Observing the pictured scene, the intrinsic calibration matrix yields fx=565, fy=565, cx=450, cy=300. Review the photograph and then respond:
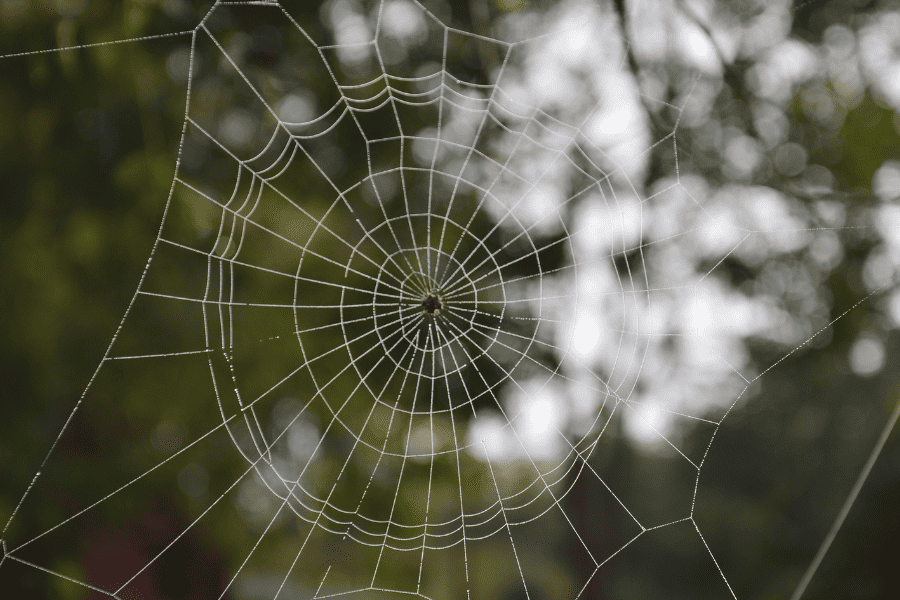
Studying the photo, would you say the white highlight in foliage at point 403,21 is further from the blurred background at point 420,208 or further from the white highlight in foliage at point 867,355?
the white highlight in foliage at point 867,355

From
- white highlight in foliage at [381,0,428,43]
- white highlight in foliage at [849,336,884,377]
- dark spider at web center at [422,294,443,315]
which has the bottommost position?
white highlight in foliage at [849,336,884,377]

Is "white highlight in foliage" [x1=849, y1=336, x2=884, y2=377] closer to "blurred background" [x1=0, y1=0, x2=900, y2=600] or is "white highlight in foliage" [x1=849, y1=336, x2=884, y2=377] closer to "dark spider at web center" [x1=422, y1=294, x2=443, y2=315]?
"blurred background" [x1=0, y1=0, x2=900, y2=600]

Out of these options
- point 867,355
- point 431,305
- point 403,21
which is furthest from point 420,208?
point 867,355

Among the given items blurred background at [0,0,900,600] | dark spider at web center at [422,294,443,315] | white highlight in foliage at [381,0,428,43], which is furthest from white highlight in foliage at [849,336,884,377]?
white highlight in foliage at [381,0,428,43]

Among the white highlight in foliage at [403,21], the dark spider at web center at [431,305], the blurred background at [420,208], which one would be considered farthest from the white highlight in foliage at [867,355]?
the white highlight in foliage at [403,21]

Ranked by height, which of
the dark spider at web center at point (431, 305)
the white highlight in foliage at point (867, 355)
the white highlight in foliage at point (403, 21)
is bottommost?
the white highlight in foliage at point (867, 355)

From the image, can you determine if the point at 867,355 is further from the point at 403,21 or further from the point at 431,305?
the point at 403,21

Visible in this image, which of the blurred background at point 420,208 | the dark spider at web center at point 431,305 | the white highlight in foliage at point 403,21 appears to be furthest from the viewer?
the white highlight in foliage at point 403,21

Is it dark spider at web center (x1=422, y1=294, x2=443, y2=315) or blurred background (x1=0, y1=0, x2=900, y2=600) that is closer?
blurred background (x1=0, y1=0, x2=900, y2=600)

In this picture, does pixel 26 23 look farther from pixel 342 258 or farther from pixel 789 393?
pixel 789 393
